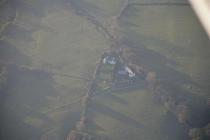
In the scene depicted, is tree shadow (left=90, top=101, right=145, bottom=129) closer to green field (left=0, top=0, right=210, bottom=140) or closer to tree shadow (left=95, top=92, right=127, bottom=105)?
green field (left=0, top=0, right=210, bottom=140)

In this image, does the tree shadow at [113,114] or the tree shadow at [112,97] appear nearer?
the tree shadow at [113,114]

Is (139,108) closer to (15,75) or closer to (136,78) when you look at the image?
(136,78)

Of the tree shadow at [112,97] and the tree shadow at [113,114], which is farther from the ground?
the tree shadow at [112,97]

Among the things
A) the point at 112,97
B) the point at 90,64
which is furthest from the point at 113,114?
the point at 90,64

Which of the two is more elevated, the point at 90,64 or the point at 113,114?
the point at 90,64

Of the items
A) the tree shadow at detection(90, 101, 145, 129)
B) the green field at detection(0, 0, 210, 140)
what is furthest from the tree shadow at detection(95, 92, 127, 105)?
the tree shadow at detection(90, 101, 145, 129)

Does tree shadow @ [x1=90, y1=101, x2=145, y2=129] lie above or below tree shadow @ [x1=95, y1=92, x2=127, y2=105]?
below

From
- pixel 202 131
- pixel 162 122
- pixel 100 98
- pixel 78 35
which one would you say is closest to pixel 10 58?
pixel 78 35

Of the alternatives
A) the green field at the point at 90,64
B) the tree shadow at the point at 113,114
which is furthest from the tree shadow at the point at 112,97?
the tree shadow at the point at 113,114

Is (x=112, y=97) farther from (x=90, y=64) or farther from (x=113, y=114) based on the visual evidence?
(x=90, y=64)

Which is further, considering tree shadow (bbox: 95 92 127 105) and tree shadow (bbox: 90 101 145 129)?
tree shadow (bbox: 95 92 127 105)

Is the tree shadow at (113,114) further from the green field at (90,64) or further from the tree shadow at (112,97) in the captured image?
the tree shadow at (112,97)
